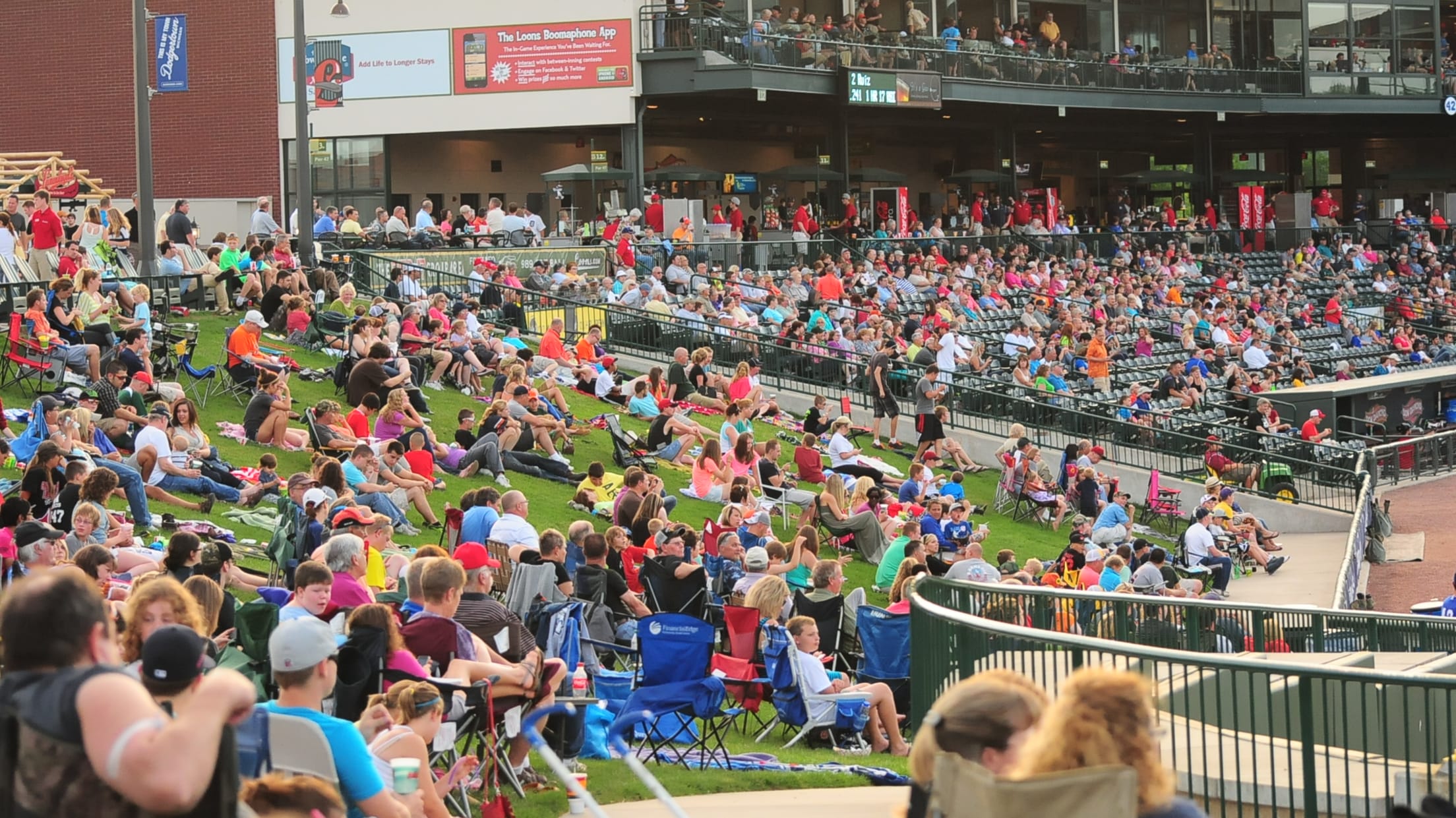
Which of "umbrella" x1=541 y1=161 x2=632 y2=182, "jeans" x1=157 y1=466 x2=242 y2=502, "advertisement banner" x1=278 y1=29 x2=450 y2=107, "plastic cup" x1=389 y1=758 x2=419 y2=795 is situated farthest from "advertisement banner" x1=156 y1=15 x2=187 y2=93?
"plastic cup" x1=389 y1=758 x2=419 y2=795

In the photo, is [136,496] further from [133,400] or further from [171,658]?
[171,658]

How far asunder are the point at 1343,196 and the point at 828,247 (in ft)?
101

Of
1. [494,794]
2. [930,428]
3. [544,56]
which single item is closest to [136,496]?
[494,794]

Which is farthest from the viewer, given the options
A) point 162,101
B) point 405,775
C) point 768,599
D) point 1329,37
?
point 1329,37

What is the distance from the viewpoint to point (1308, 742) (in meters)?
7.83

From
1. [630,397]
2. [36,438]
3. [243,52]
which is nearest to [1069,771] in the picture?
[36,438]

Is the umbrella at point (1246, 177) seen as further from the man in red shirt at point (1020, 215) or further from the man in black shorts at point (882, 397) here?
the man in black shorts at point (882, 397)

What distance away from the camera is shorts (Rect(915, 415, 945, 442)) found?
83.6ft

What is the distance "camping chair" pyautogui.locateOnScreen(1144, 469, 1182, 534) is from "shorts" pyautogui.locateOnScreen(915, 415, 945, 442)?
346 cm

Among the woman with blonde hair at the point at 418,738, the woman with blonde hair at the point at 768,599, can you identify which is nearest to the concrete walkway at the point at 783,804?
the woman with blonde hair at the point at 418,738

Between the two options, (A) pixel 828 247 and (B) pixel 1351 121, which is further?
(B) pixel 1351 121

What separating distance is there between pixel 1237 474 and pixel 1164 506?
234 centimetres

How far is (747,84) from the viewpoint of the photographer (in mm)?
37750

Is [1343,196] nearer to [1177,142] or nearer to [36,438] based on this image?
[1177,142]
